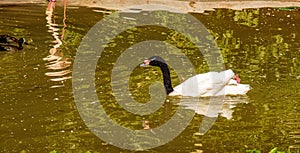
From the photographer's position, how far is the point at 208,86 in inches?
461

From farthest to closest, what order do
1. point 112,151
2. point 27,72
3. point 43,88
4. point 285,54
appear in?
point 285,54, point 27,72, point 43,88, point 112,151

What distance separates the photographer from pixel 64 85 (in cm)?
1206

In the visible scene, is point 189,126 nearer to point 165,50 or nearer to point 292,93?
point 292,93

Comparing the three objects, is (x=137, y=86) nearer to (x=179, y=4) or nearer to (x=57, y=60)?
(x=57, y=60)

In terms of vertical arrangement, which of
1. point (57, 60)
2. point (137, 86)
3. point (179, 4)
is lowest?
point (137, 86)

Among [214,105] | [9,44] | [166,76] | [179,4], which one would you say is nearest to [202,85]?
[214,105]

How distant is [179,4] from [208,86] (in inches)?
346

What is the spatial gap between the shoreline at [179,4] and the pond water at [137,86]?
1.24 metres

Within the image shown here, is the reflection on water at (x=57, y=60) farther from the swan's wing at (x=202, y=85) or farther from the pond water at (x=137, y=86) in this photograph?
the swan's wing at (x=202, y=85)

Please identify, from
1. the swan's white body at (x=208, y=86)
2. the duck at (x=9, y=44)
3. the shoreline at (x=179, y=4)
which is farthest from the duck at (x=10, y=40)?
the shoreline at (x=179, y=4)

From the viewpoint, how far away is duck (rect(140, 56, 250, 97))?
11.8 m

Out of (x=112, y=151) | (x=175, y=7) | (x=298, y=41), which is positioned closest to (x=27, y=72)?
(x=112, y=151)

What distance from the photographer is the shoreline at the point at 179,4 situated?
64.7ft

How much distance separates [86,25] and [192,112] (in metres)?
6.52
